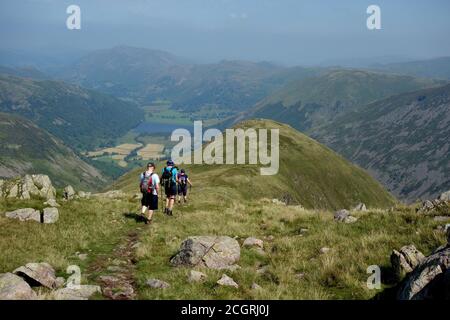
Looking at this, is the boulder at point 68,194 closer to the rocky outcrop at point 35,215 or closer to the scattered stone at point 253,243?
the rocky outcrop at point 35,215

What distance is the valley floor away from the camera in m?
13.9

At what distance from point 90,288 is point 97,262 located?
504cm

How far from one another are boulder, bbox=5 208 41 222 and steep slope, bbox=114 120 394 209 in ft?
196

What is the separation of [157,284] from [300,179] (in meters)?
120

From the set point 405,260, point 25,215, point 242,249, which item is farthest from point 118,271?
point 25,215

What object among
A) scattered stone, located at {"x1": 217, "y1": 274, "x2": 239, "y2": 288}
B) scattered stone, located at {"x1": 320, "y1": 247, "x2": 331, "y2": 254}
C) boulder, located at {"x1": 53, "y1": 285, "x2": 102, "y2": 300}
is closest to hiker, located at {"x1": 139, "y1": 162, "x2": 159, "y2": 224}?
scattered stone, located at {"x1": 320, "y1": 247, "x2": 331, "y2": 254}

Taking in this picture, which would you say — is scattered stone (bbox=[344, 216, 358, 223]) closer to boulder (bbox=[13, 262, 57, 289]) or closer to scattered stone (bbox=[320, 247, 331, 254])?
scattered stone (bbox=[320, 247, 331, 254])

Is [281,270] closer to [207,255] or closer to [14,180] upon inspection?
[207,255]

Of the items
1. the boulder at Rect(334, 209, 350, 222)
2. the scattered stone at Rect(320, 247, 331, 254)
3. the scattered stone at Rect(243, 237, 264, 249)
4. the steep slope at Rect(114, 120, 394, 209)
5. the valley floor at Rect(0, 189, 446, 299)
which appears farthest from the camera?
the steep slope at Rect(114, 120, 394, 209)

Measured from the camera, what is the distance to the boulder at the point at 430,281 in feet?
33.8
